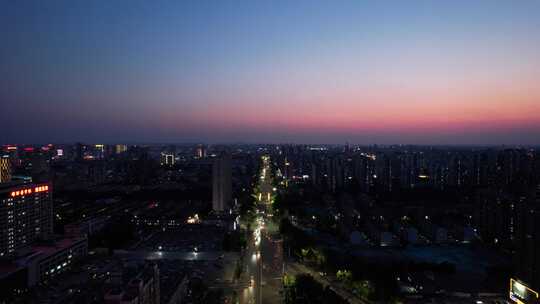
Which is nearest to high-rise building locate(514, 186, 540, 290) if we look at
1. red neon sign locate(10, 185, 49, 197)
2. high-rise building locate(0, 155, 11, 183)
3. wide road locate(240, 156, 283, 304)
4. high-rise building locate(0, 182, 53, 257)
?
wide road locate(240, 156, 283, 304)

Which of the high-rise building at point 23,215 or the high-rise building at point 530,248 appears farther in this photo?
the high-rise building at point 23,215

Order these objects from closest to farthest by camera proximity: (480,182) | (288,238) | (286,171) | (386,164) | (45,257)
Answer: (45,257), (288,238), (480,182), (386,164), (286,171)

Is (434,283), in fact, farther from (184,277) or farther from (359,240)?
(184,277)

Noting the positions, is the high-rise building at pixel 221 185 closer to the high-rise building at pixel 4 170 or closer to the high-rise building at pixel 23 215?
the high-rise building at pixel 23 215

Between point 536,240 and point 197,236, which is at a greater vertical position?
point 536,240

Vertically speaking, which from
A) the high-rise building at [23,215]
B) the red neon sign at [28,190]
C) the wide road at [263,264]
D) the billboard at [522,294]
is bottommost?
the wide road at [263,264]

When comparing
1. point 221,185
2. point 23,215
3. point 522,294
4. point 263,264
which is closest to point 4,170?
point 23,215

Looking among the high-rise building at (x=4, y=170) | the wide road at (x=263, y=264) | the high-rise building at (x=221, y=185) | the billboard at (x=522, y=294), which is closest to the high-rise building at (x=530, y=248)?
the billboard at (x=522, y=294)

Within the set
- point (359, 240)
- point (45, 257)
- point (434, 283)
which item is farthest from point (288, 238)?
point (45, 257)
